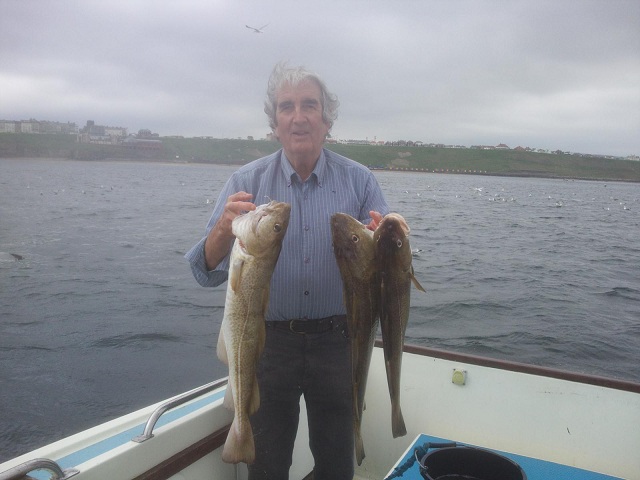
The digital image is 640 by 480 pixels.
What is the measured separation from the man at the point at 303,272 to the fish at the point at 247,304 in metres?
0.51

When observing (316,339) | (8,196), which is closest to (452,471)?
(316,339)

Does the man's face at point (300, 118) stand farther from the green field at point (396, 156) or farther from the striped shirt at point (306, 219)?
the green field at point (396, 156)

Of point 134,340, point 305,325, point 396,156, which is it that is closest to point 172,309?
point 134,340

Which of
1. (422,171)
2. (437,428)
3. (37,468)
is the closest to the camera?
(37,468)

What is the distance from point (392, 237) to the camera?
283 centimetres

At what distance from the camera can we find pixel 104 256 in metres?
24.0

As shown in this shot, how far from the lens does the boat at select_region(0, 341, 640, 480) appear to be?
141 inches

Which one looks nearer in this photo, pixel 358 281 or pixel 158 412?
pixel 358 281

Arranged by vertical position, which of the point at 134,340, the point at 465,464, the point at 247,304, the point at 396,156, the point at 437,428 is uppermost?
the point at 396,156

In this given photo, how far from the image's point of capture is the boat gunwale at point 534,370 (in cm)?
440

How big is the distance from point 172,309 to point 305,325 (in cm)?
1411

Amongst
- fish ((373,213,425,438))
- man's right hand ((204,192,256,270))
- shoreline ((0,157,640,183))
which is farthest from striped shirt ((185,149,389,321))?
shoreline ((0,157,640,183))

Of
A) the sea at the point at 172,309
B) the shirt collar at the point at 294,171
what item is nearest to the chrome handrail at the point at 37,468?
the shirt collar at the point at 294,171

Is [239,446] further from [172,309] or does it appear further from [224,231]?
[172,309]
